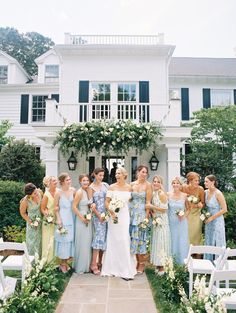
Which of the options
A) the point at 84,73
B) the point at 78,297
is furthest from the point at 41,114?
the point at 78,297

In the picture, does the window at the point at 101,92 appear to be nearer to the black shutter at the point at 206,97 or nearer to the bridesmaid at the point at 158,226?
the black shutter at the point at 206,97

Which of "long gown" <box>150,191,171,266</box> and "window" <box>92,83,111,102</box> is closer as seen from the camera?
"long gown" <box>150,191,171,266</box>

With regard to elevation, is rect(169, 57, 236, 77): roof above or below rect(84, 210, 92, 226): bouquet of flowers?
above

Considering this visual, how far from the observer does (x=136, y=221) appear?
18.3 ft

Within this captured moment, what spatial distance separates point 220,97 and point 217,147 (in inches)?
184

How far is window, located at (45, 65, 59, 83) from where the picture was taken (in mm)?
18859

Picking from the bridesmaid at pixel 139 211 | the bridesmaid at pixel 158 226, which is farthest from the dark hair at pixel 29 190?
the bridesmaid at pixel 158 226

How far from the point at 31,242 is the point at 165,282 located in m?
2.55

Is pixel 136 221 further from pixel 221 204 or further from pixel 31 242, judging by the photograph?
pixel 31 242

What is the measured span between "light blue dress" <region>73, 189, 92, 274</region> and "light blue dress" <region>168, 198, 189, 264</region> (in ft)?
5.05

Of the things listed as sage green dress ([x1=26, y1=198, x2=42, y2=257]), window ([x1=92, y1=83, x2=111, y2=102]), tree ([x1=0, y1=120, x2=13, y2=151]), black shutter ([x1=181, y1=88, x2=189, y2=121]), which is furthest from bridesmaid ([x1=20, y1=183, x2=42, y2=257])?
black shutter ([x1=181, y1=88, x2=189, y2=121])

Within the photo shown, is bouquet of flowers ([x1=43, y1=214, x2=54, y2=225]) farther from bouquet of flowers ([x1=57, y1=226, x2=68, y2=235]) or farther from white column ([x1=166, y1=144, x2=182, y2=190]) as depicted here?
white column ([x1=166, y1=144, x2=182, y2=190])

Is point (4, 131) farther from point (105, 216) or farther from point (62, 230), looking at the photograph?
point (105, 216)

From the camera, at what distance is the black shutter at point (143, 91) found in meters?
13.1
